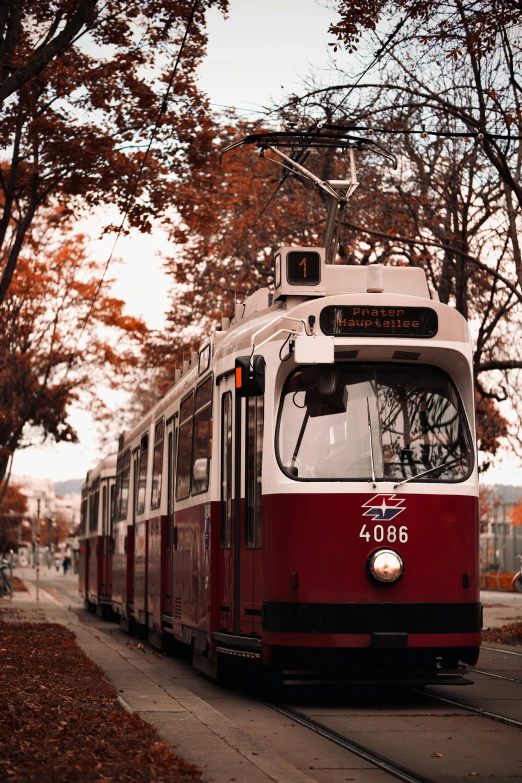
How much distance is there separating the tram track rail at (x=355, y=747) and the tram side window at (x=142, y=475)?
24.8 feet

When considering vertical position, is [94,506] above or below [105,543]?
above

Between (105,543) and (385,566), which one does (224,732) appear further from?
(105,543)

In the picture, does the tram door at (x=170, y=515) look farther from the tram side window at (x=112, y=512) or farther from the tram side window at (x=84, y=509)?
the tram side window at (x=84, y=509)

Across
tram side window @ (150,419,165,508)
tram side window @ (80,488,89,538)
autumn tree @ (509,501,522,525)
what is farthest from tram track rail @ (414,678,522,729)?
autumn tree @ (509,501,522,525)

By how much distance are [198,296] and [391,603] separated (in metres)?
22.3

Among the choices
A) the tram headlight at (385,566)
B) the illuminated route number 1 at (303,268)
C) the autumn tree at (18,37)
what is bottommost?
the tram headlight at (385,566)

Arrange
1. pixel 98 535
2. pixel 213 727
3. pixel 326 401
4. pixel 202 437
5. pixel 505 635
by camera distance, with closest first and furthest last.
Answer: pixel 213 727 → pixel 326 401 → pixel 202 437 → pixel 505 635 → pixel 98 535

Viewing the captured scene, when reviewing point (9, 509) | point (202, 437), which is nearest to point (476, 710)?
point (202, 437)

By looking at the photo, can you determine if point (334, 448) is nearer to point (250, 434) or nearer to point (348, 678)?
point (250, 434)

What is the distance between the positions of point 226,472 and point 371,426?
1627mm

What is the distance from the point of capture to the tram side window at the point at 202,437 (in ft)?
40.4

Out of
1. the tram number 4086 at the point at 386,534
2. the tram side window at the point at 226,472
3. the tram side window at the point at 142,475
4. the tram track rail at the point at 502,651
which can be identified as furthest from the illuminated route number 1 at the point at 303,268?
the tram track rail at the point at 502,651

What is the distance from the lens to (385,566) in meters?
10.3

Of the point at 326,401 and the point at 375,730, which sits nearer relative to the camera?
the point at 375,730
